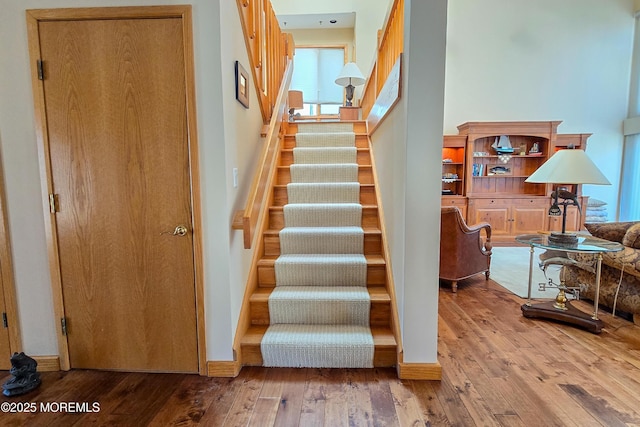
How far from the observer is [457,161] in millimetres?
6355

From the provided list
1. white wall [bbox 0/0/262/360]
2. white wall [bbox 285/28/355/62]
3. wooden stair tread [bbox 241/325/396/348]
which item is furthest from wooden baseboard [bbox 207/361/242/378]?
white wall [bbox 285/28/355/62]

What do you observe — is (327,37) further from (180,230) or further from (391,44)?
(180,230)

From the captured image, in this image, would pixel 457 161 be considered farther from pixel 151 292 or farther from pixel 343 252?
pixel 151 292

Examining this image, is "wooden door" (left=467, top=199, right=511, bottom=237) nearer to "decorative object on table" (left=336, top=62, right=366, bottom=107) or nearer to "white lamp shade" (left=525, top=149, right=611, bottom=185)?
"decorative object on table" (left=336, top=62, right=366, bottom=107)

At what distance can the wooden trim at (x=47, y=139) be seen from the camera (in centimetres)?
187

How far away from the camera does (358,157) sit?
375 cm

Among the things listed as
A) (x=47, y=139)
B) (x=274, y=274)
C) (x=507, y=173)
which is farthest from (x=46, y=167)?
(x=507, y=173)

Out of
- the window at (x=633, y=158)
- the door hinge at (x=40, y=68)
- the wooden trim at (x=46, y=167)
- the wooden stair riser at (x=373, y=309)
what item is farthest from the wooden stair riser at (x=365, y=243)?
the window at (x=633, y=158)

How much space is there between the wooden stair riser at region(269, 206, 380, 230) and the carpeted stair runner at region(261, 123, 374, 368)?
0.18 feet

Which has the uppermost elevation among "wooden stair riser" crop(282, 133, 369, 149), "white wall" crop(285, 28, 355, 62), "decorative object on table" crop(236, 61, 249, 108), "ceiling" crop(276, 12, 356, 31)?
"ceiling" crop(276, 12, 356, 31)

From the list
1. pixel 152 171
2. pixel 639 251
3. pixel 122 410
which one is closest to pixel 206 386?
pixel 122 410

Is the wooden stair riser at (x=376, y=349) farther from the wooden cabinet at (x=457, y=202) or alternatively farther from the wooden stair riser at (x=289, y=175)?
the wooden cabinet at (x=457, y=202)

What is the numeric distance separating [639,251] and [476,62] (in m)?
5.05

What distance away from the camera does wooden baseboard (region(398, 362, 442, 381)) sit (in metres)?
1.98
